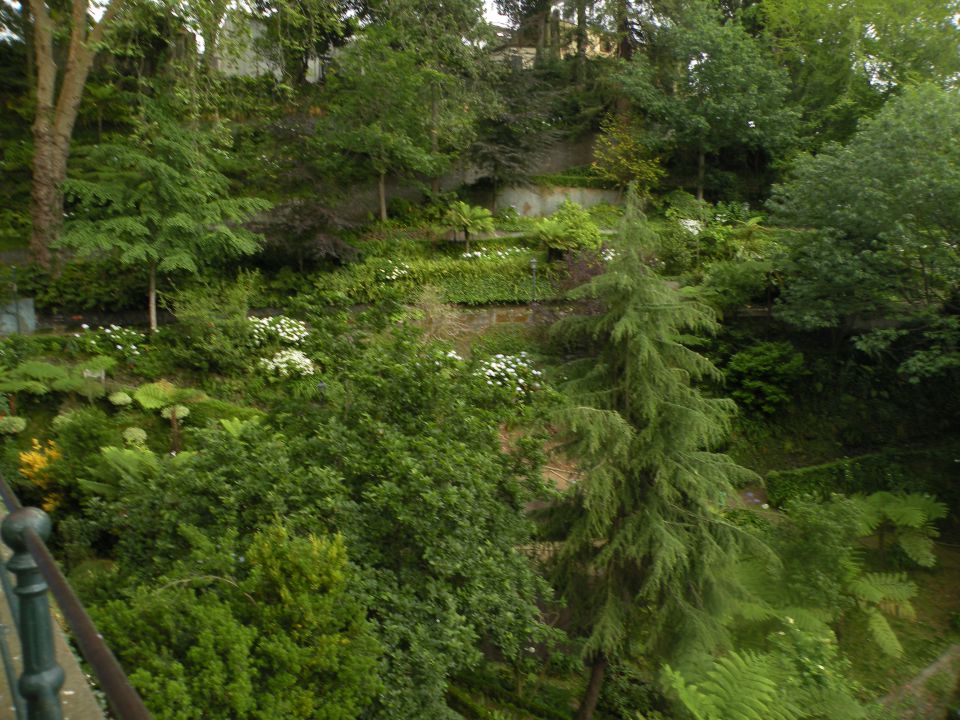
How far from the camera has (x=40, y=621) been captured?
5.51ft

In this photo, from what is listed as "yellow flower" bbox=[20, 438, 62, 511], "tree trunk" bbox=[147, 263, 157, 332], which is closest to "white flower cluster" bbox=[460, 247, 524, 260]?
"tree trunk" bbox=[147, 263, 157, 332]

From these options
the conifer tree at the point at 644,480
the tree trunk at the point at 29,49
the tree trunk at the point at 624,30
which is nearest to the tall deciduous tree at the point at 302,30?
the tree trunk at the point at 29,49

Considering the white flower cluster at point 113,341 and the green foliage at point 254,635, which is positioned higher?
the white flower cluster at point 113,341

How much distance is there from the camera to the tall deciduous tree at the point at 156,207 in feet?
39.6

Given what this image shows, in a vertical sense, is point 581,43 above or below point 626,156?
above

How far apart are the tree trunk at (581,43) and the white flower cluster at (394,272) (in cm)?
1064

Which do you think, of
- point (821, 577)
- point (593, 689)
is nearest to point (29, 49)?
point (593, 689)

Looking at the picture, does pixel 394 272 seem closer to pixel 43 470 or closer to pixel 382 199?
pixel 382 199

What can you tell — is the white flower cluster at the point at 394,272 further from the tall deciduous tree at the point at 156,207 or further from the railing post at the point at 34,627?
the railing post at the point at 34,627

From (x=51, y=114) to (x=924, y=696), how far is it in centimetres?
1706

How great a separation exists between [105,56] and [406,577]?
19357mm

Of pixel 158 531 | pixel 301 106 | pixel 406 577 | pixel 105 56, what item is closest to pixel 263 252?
pixel 301 106

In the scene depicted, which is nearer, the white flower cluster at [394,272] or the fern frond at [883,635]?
the fern frond at [883,635]

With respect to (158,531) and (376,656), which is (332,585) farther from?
(158,531)
